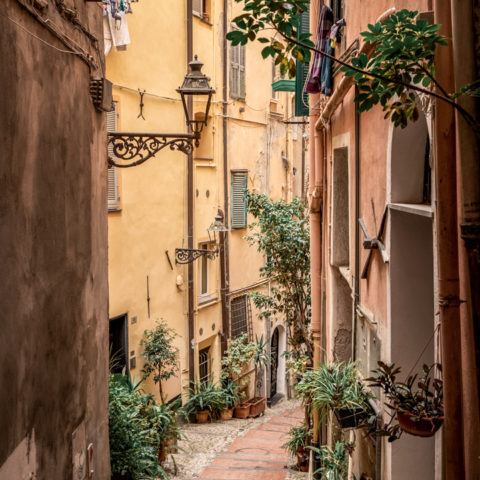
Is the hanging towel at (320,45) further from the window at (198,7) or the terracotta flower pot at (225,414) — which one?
the terracotta flower pot at (225,414)

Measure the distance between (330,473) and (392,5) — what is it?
5.24m

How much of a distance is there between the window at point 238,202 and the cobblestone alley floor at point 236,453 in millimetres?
5447

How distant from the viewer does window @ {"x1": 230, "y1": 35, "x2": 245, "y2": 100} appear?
61.3 ft

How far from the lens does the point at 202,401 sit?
621 inches

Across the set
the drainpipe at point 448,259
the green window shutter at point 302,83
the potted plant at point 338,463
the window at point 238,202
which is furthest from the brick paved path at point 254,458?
the drainpipe at point 448,259

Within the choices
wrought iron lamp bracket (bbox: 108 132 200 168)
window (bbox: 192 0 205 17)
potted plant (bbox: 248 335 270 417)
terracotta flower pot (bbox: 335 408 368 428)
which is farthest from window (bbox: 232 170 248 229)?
terracotta flower pot (bbox: 335 408 368 428)

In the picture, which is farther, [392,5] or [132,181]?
[132,181]

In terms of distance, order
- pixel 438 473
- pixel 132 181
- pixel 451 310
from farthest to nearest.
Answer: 1. pixel 132 181
2. pixel 438 473
3. pixel 451 310

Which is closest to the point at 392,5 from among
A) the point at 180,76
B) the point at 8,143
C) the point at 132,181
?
the point at 8,143

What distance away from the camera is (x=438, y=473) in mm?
3369

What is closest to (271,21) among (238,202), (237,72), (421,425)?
(421,425)

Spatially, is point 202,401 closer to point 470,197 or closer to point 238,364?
point 238,364

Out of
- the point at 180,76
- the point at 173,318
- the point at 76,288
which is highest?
the point at 180,76

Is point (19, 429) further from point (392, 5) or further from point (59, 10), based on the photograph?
point (392, 5)
